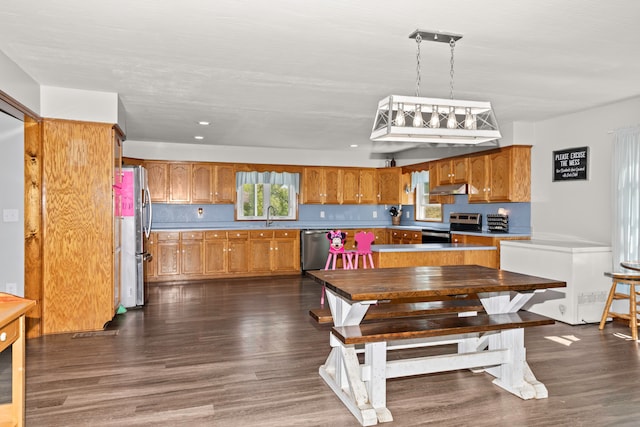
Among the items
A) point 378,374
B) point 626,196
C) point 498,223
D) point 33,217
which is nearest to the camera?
point 378,374

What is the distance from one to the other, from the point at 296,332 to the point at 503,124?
3.86 meters

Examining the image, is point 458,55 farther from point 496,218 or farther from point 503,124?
point 496,218

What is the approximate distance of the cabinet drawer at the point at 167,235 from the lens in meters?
7.24

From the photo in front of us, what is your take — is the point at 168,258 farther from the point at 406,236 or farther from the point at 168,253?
the point at 406,236

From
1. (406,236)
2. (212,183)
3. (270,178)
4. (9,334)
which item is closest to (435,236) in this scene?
(406,236)

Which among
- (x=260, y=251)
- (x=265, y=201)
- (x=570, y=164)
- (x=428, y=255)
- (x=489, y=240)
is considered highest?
(x=570, y=164)

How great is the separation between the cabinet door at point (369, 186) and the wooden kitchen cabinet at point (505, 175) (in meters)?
2.64

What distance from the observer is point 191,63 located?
355 cm

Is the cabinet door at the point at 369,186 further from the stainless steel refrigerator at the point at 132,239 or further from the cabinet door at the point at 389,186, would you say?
the stainless steel refrigerator at the point at 132,239

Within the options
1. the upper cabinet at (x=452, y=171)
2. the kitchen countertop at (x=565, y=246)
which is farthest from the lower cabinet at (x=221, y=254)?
the kitchen countertop at (x=565, y=246)

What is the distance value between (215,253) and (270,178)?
176cm

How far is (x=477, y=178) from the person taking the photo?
6.55 meters

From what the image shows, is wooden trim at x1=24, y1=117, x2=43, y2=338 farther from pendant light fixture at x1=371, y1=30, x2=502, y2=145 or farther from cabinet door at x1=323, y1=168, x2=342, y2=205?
cabinet door at x1=323, y1=168, x2=342, y2=205

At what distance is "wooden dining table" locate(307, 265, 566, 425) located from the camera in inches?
104
